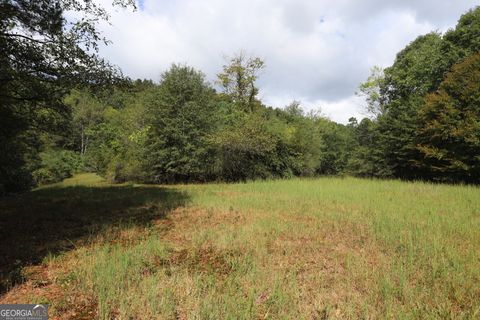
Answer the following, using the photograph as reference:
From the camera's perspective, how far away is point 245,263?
490 centimetres

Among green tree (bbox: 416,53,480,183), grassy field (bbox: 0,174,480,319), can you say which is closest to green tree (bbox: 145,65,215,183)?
grassy field (bbox: 0,174,480,319)

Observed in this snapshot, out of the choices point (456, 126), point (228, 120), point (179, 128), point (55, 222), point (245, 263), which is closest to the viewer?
point (245, 263)

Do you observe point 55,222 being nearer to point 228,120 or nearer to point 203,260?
point 203,260

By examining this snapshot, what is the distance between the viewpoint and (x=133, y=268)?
15.0 feet

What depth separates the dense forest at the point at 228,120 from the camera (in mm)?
8273

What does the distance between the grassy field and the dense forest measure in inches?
175

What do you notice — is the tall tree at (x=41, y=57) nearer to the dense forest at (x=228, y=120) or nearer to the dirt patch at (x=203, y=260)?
the dense forest at (x=228, y=120)

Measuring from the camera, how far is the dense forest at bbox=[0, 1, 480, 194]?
8.27 meters

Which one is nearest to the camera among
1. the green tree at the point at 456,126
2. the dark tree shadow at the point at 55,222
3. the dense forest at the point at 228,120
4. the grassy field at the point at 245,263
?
the grassy field at the point at 245,263

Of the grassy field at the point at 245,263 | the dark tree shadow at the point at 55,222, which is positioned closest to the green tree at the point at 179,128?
the dark tree shadow at the point at 55,222

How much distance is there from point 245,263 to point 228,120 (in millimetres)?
21999

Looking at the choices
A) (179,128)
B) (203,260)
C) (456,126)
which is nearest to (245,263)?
(203,260)

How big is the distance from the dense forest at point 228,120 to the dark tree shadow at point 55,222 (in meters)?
2.94

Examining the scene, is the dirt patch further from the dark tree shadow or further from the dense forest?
the dense forest
